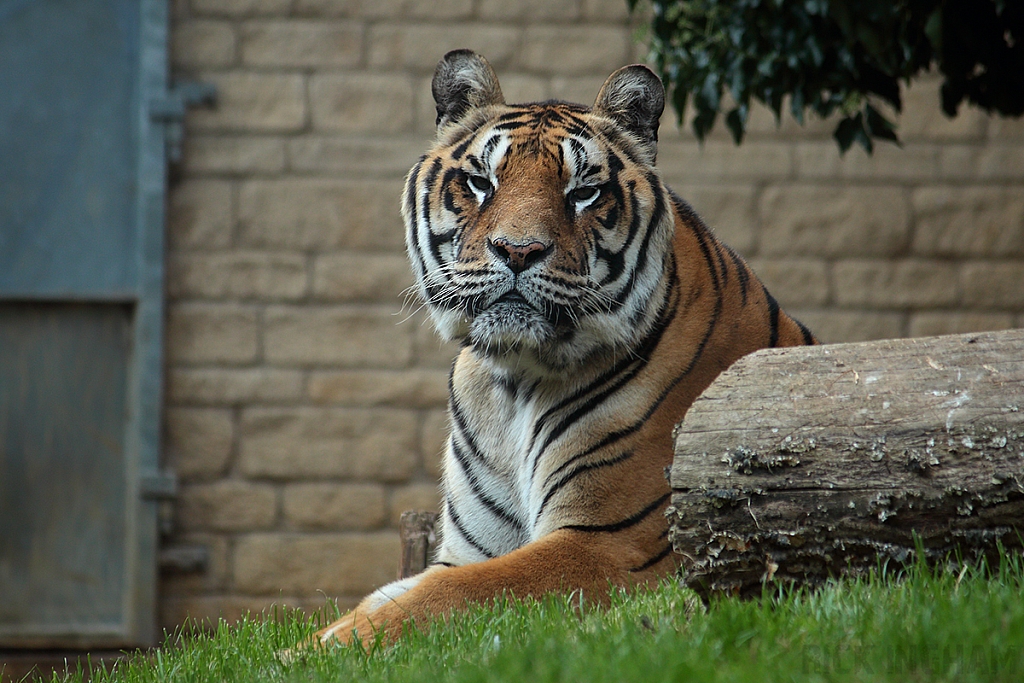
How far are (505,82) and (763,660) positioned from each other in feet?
15.3

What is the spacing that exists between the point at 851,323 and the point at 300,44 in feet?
11.1

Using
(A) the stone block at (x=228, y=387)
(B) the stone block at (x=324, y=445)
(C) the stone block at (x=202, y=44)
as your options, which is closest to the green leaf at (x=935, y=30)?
(B) the stone block at (x=324, y=445)

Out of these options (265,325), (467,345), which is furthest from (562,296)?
(265,325)

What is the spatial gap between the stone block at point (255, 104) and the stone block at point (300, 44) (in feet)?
0.30

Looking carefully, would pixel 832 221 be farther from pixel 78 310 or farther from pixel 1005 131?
pixel 78 310

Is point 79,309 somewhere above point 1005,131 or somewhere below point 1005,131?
below

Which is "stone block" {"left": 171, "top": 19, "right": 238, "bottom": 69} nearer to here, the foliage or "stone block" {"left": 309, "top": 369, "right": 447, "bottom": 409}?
"stone block" {"left": 309, "top": 369, "right": 447, "bottom": 409}

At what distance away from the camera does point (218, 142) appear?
6.10 m

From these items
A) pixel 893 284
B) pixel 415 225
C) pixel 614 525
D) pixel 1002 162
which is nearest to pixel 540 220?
pixel 415 225

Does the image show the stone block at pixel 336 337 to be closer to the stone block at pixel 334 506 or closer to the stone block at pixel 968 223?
the stone block at pixel 334 506

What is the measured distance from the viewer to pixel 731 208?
6227mm

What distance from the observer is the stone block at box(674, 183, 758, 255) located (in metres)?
6.23

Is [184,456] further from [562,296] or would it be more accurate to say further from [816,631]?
[816,631]

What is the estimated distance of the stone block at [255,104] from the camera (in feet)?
20.0
